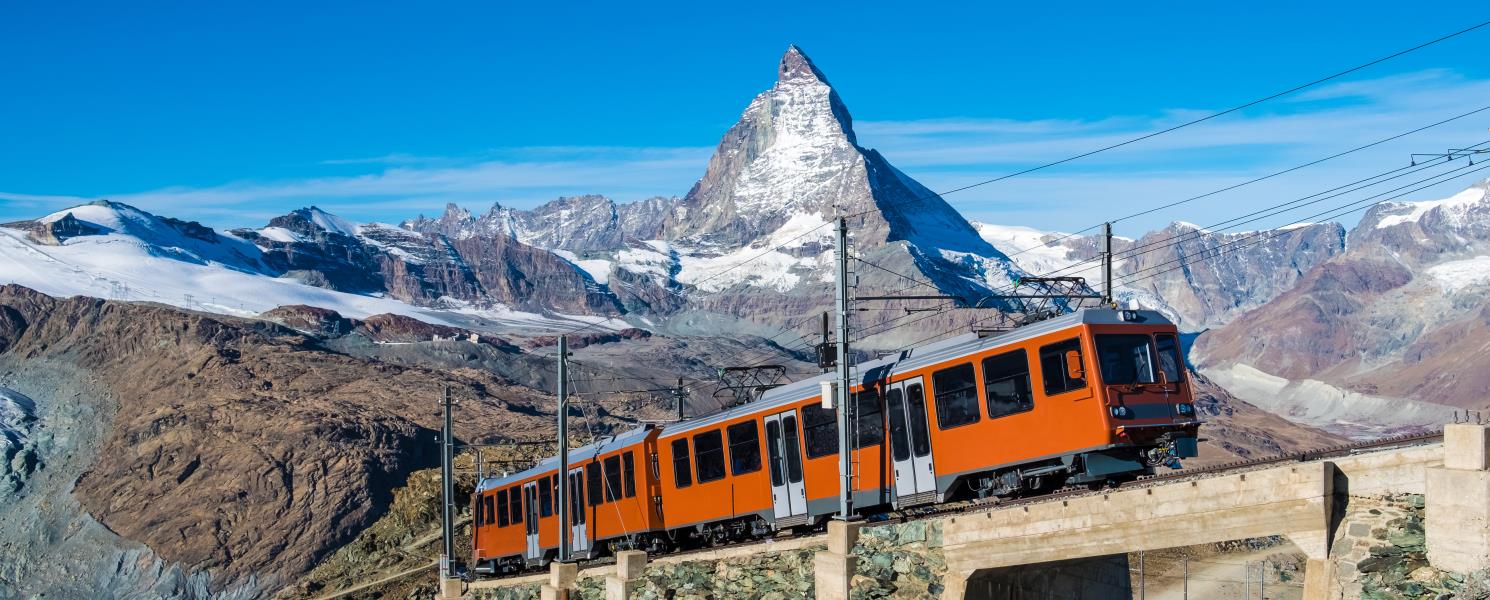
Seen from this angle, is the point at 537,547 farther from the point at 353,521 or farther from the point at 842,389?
the point at 353,521

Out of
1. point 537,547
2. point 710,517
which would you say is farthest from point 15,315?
point 710,517

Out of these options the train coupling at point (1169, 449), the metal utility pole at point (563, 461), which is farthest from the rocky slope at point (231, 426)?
the train coupling at point (1169, 449)

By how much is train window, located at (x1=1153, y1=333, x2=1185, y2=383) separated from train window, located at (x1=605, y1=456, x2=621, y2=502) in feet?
56.3

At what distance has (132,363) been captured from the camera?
17800cm

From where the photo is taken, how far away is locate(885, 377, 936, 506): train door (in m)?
29.6

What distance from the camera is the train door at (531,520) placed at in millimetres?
47438

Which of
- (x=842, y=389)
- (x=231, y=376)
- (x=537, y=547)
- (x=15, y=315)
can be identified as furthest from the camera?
(x=15, y=315)

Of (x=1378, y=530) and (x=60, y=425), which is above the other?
(x=60, y=425)

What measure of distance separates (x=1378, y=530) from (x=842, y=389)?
1078 centimetres

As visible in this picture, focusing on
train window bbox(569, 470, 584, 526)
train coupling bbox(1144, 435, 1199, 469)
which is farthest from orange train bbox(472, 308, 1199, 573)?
train window bbox(569, 470, 584, 526)

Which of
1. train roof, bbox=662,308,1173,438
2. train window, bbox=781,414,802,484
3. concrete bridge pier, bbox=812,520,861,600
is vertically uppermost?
train roof, bbox=662,308,1173,438

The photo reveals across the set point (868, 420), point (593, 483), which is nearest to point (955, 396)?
point (868, 420)

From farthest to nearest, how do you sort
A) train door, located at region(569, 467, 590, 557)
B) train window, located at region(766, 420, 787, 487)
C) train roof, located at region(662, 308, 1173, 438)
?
train door, located at region(569, 467, 590, 557)
train window, located at region(766, 420, 787, 487)
train roof, located at region(662, 308, 1173, 438)

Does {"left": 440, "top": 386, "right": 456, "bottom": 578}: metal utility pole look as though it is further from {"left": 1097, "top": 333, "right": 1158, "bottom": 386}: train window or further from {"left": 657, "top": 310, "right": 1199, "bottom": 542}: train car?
{"left": 1097, "top": 333, "right": 1158, "bottom": 386}: train window
